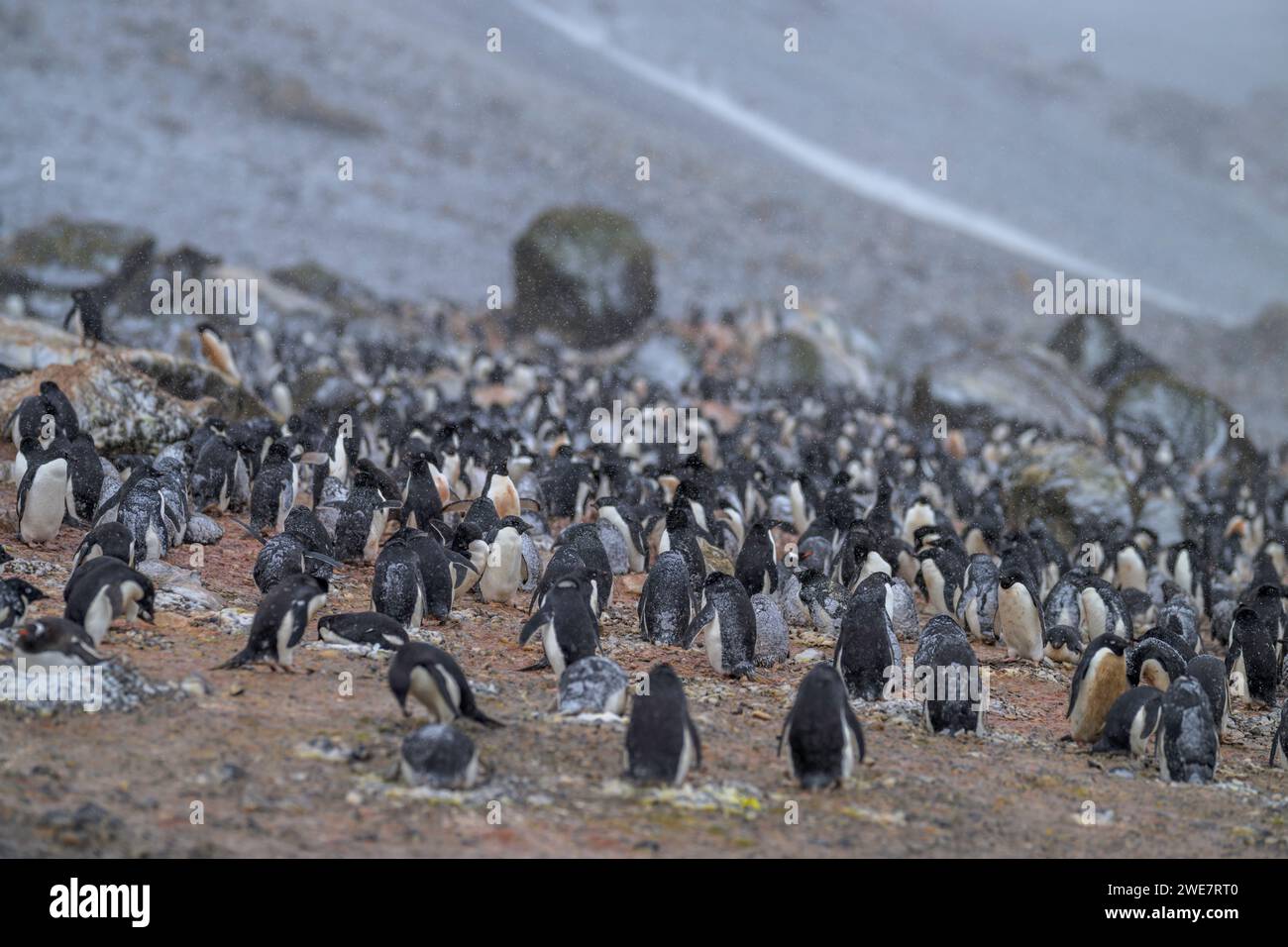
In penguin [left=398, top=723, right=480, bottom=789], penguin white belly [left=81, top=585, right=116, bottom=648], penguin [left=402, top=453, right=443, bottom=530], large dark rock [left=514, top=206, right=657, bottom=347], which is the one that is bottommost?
penguin [left=398, top=723, right=480, bottom=789]

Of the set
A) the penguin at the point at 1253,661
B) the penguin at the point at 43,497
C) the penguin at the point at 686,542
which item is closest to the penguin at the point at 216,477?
the penguin at the point at 43,497

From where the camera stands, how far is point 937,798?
240 inches

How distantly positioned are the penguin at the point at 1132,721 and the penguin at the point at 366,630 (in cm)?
381

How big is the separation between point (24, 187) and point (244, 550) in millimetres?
29820

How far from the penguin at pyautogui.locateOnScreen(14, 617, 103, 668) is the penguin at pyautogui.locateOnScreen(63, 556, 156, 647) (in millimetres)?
427

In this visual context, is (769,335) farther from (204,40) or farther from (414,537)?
(204,40)

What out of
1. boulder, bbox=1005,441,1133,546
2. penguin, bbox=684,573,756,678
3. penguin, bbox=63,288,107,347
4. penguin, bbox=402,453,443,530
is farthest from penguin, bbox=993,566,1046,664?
penguin, bbox=63,288,107,347

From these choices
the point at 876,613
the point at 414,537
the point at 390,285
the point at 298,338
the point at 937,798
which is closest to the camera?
the point at 937,798

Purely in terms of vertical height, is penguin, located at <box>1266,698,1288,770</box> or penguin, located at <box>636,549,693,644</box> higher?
penguin, located at <box>636,549,693,644</box>

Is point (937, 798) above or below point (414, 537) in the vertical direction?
below

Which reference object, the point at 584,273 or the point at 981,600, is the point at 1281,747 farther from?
the point at 584,273

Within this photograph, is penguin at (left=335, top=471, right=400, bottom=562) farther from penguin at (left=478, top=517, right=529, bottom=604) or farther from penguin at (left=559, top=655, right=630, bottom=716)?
penguin at (left=559, top=655, right=630, bottom=716)

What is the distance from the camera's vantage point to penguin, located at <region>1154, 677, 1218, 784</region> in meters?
6.74
